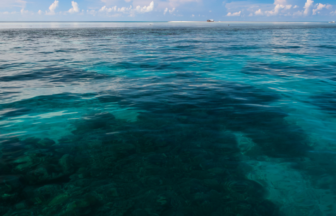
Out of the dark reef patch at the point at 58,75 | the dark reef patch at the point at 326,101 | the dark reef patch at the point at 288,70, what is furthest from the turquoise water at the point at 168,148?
the dark reef patch at the point at 288,70

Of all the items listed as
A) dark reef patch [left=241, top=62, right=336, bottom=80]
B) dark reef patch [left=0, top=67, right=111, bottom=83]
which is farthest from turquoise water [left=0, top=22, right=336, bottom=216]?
dark reef patch [left=241, top=62, right=336, bottom=80]

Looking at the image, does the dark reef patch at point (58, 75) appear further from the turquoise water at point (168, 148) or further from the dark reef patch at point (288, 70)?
the dark reef patch at point (288, 70)

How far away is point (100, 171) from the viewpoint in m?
5.61

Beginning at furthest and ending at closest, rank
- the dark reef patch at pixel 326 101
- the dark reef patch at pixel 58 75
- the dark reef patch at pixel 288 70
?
the dark reef patch at pixel 288 70 < the dark reef patch at pixel 58 75 < the dark reef patch at pixel 326 101

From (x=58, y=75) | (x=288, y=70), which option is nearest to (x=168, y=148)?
(x=58, y=75)

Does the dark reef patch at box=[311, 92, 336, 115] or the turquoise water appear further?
the dark reef patch at box=[311, 92, 336, 115]

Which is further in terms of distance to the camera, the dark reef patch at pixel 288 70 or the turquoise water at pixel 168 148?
the dark reef patch at pixel 288 70

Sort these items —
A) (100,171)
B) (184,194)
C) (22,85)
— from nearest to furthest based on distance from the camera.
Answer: (184,194) < (100,171) < (22,85)

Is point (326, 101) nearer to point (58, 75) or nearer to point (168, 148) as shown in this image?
point (168, 148)

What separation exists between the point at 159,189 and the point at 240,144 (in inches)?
127

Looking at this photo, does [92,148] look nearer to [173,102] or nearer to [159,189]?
[159,189]

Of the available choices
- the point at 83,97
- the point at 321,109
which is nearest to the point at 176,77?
the point at 83,97

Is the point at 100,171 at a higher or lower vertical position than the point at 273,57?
lower

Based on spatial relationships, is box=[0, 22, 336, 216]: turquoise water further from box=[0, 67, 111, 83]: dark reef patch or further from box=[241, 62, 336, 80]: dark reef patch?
box=[241, 62, 336, 80]: dark reef patch
